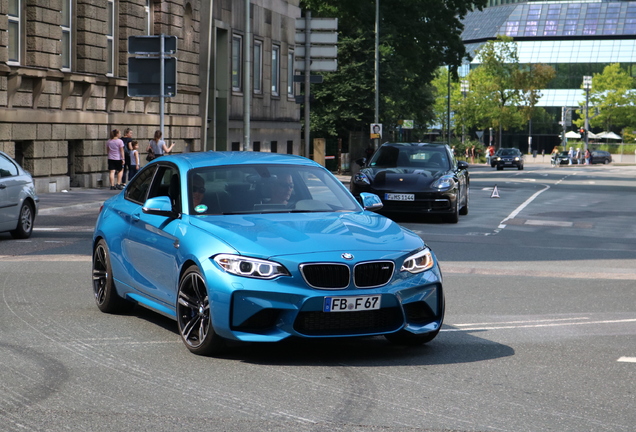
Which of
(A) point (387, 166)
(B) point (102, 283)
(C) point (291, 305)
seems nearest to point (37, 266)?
(B) point (102, 283)

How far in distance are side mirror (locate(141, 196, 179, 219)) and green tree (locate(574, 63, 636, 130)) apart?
4305 inches

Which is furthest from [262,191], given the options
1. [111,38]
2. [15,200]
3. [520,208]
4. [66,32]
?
[111,38]

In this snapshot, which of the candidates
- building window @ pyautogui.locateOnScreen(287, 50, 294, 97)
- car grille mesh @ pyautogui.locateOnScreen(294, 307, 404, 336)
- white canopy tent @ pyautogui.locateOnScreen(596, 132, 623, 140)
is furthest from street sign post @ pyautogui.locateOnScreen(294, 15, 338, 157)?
white canopy tent @ pyautogui.locateOnScreen(596, 132, 623, 140)

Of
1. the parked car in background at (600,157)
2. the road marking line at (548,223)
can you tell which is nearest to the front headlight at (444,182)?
the road marking line at (548,223)

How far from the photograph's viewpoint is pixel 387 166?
73.6 ft

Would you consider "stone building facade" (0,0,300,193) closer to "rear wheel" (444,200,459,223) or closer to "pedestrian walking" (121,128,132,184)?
"pedestrian walking" (121,128,132,184)

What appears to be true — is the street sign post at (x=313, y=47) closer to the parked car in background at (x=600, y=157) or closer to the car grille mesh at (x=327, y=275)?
the car grille mesh at (x=327, y=275)

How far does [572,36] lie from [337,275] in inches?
4742

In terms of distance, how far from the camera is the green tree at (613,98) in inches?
4486

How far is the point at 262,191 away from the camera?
27.9 feet

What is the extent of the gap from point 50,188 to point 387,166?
1020cm

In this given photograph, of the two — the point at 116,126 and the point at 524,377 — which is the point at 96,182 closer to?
the point at 116,126

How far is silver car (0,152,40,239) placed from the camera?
16.5 meters

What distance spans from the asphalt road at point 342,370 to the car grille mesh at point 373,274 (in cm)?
53
